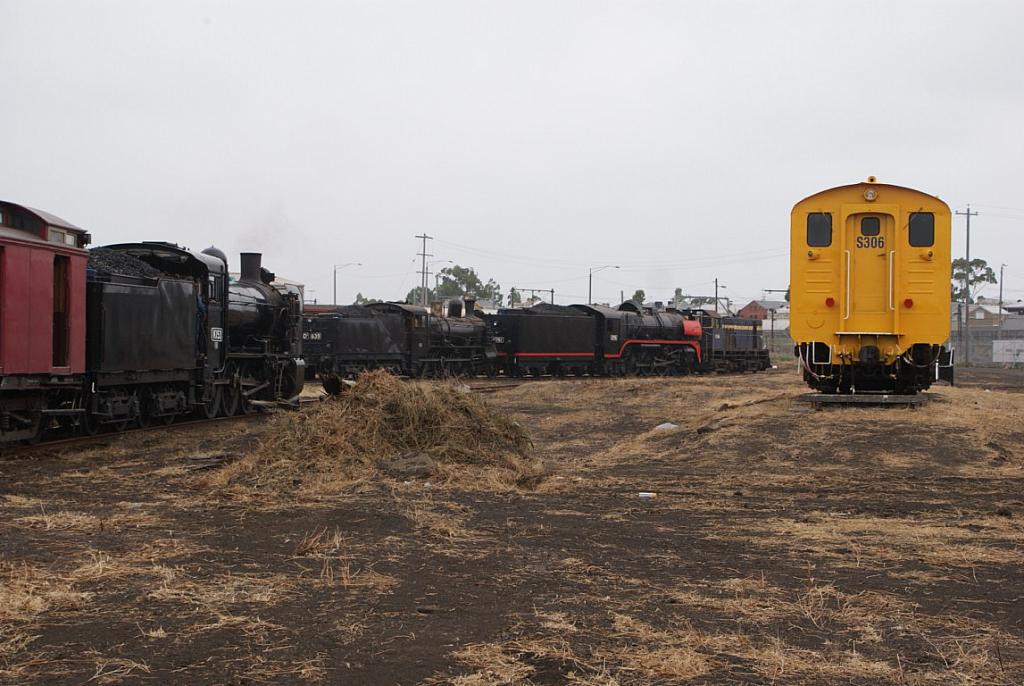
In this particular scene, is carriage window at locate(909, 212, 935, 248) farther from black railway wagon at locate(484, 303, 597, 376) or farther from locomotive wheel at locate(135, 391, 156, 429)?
black railway wagon at locate(484, 303, 597, 376)

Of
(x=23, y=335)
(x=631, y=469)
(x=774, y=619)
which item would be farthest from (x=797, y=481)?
(x=23, y=335)

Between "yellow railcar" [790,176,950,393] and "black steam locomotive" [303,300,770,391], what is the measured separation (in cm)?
1719

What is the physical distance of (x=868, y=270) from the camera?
1588cm

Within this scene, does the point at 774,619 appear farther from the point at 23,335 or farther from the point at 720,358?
the point at 720,358

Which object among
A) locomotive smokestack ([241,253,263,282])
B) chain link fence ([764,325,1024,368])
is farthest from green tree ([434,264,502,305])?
locomotive smokestack ([241,253,263,282])

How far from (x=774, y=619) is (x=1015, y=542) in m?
3.16

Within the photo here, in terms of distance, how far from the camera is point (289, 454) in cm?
1148

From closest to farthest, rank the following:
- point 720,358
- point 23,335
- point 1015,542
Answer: point 1015,542 < point 23,335 < point 720,358

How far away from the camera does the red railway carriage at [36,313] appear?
12391mm

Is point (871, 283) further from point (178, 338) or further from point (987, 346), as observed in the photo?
point (987, 346)

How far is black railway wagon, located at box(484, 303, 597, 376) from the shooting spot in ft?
133

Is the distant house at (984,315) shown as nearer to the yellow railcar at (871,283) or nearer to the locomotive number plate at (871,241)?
the yellow railcar at (871,283)

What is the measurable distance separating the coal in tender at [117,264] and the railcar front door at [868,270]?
1180cm

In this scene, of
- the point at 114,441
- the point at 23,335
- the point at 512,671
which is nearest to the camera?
the point at 512,671
